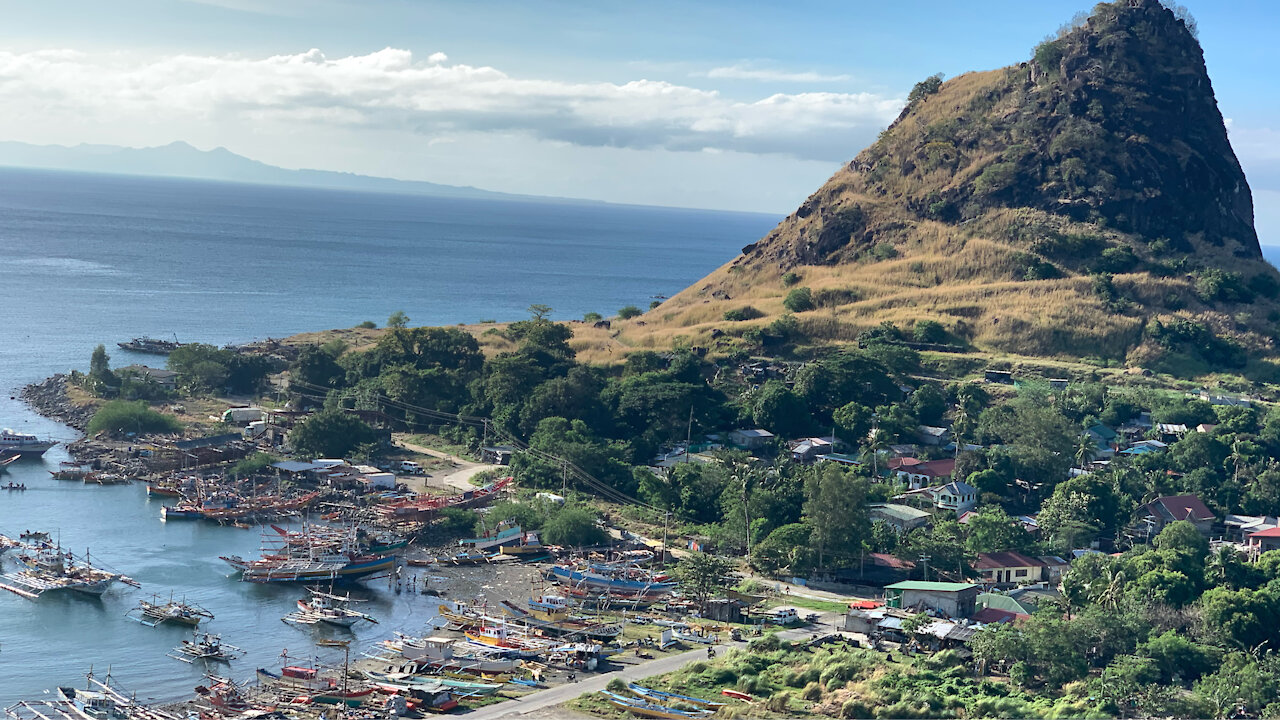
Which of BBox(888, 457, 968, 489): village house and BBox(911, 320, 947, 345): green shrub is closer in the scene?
BBox(888, 457, 968, 489): village house

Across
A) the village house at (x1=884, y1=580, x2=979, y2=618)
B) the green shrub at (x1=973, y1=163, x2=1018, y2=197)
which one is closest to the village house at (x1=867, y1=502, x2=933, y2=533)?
the village house at (x1=884, y1=580, x2=979, y2=618)

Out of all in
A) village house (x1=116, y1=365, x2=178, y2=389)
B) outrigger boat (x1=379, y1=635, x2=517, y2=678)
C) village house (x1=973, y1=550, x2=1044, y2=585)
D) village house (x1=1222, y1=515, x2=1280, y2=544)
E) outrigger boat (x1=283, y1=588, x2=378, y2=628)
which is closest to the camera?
outrigger boat (x1=379, y1=635, x2=517, y2=678)

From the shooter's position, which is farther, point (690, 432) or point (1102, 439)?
point (690, 432)

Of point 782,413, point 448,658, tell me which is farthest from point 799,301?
point 448,658

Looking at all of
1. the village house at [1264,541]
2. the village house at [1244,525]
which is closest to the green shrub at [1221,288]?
the village house at [1244,525]

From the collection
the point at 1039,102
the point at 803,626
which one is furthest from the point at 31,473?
the point at 1039,102

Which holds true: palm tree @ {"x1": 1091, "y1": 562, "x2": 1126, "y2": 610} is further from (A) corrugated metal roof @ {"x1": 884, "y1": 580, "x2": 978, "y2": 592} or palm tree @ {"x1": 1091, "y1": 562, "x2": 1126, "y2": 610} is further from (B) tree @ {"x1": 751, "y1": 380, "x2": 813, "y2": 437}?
(B) tree @ {"x1": 751, "y1": 380, "x2": 813, "y2": 437}

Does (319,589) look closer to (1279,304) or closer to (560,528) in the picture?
(560,528)

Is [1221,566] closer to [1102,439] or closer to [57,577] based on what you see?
[1102,439]
